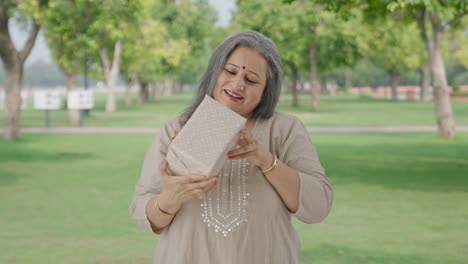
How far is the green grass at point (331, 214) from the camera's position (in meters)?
7.81

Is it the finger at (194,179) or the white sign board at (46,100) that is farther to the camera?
the white sign board at (46,100)

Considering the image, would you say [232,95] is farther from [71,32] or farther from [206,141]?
[71,32]

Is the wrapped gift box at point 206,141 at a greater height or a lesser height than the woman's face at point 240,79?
lesser

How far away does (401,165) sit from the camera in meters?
15.6

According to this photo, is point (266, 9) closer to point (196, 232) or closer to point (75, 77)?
point (75, 77)

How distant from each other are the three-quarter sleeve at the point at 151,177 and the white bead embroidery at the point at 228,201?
0.22 meters

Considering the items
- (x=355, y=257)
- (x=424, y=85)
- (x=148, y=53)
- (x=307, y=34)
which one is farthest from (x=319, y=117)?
(x=424, y=85)

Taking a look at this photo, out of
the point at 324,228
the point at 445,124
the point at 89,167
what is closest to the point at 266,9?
the point at 445,124

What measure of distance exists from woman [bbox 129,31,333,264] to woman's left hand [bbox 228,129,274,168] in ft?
0.22

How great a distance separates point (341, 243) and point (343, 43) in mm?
35247

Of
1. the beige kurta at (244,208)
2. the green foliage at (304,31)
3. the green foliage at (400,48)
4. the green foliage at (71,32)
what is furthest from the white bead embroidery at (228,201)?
the green foliage at (400,48)

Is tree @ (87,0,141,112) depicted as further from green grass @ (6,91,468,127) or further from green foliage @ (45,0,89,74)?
green grass @ (6,91,468,127)

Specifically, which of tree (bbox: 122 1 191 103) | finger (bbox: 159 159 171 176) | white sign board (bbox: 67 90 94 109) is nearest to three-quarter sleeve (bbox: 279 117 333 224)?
finger (bbox: 159 159 171 176)

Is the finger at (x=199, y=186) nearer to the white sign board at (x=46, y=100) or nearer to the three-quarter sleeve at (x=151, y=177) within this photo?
the three-quarter sleeve at (x=151, y=177)
